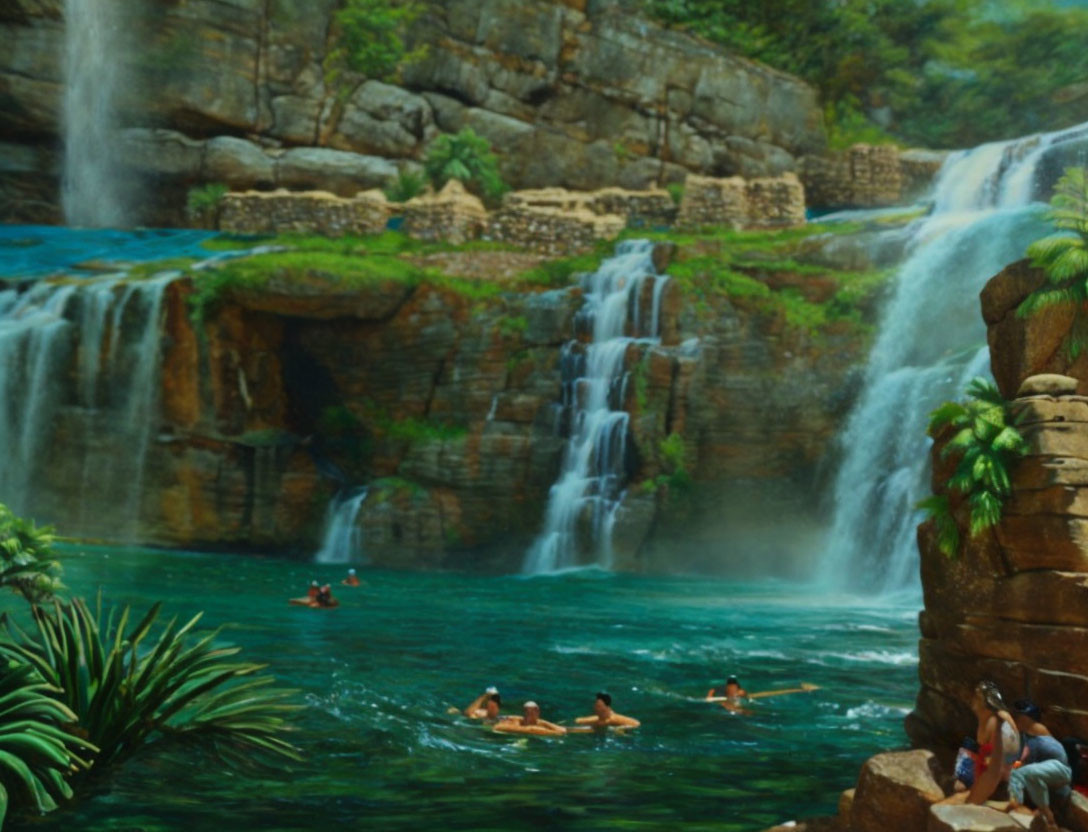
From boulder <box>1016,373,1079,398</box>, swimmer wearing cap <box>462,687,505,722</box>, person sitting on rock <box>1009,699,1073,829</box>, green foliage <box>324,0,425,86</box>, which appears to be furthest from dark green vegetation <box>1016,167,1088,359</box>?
green foliage <box>324,0,425,86</box>

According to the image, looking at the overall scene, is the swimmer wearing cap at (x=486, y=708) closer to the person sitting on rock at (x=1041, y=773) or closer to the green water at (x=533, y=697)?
the green water at (x=533, y=697)

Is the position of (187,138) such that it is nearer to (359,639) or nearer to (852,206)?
(852,206)

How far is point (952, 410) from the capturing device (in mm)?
10953

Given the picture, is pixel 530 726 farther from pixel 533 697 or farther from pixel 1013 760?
pixel 1013 760

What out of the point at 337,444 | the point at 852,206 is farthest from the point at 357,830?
the point at 852,206

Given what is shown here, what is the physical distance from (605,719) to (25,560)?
6.40 metres

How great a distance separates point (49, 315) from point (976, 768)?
92.9ft

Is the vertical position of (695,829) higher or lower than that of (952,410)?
lower

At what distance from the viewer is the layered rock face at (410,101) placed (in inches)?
1650

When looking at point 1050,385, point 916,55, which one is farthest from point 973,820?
point 916,55

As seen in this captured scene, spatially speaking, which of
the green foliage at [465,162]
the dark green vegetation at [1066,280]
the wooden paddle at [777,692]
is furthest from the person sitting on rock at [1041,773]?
the green foliage at [465,162]

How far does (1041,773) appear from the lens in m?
8.69

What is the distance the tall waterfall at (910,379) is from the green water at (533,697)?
8.21ft

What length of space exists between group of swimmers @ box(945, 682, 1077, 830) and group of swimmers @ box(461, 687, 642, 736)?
16.7 ft
